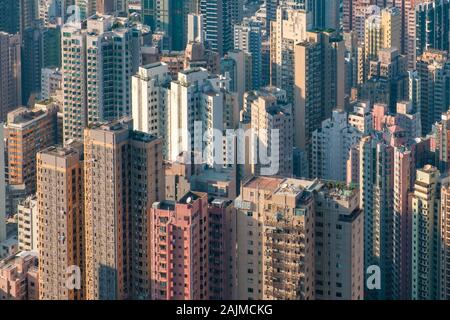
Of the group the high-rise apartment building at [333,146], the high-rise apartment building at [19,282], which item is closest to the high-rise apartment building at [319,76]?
the high-rise apartment building at [333,146]

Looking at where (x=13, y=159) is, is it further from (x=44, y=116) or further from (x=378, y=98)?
(x=378, y=98)

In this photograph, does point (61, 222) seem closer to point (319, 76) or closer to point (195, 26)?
point (319, 76)

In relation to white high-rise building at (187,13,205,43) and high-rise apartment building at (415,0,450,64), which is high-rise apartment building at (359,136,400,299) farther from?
white high-rise building at (187,13,205,43)

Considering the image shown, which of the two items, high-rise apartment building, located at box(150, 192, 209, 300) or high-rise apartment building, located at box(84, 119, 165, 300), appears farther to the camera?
high-rise apartment building, located at box(84, 119, 165, 300)

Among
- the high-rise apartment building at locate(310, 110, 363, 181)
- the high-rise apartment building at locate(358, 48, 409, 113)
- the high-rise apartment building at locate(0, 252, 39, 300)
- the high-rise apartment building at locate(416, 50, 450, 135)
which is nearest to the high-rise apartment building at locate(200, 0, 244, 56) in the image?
the high-rise apartment building at locate(358, 48, 409, 113)

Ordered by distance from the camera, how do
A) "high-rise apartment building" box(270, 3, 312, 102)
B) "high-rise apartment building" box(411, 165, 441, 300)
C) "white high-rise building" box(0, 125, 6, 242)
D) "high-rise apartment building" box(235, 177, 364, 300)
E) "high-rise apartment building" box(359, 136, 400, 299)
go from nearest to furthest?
"high-rise apartment building" box(235, 177, 364, 300)
"high-rise apartment building" box(411, 165, 441, 300)
"high-rise apartment building" box(359, 136, 400, 299)
"white high-rise building" box(0, 125, 6, 242)
"high-rise apartment building" box(270, 3, 312, 102)

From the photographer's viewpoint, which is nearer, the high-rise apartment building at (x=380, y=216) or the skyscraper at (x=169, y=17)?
the high-rise apartment building at (x=380, y=216)

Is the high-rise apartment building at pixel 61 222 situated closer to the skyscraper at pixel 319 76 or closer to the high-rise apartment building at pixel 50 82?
the skyscraper at pixel 319 76
